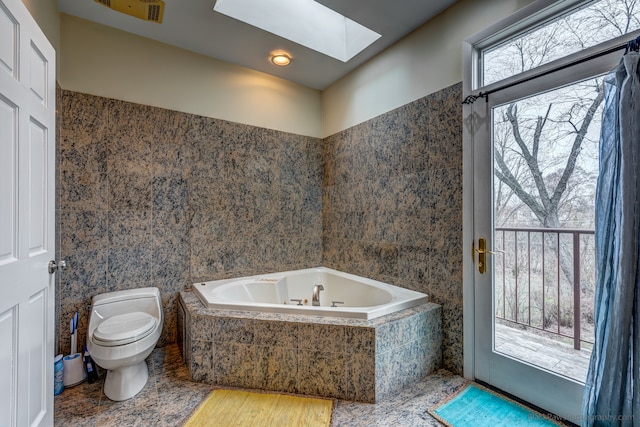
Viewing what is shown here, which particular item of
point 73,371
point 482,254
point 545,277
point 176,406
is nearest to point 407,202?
point 482,254

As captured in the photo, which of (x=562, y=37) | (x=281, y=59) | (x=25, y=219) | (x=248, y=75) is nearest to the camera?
(x=25, y=219)

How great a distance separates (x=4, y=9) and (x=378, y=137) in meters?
2.45

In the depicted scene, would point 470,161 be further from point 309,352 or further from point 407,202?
point 309,352

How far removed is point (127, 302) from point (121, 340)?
1.80 feet

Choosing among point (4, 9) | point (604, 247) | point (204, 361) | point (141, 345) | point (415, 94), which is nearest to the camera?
point (4, 9)

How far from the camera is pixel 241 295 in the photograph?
271 centimetres

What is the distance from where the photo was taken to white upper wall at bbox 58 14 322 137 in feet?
7.47

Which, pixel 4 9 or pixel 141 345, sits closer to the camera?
pixel 4 9

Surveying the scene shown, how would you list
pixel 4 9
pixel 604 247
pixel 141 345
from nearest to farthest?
pixel 4 9, pixel 604 247, pixel 141 345

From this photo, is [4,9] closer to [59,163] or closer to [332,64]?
[59,163]

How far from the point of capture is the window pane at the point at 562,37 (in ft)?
4.78

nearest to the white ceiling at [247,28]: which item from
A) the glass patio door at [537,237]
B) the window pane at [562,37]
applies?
the window pane at [562,37]

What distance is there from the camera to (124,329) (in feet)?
6.27

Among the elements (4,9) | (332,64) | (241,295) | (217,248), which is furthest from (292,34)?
(241,295)
